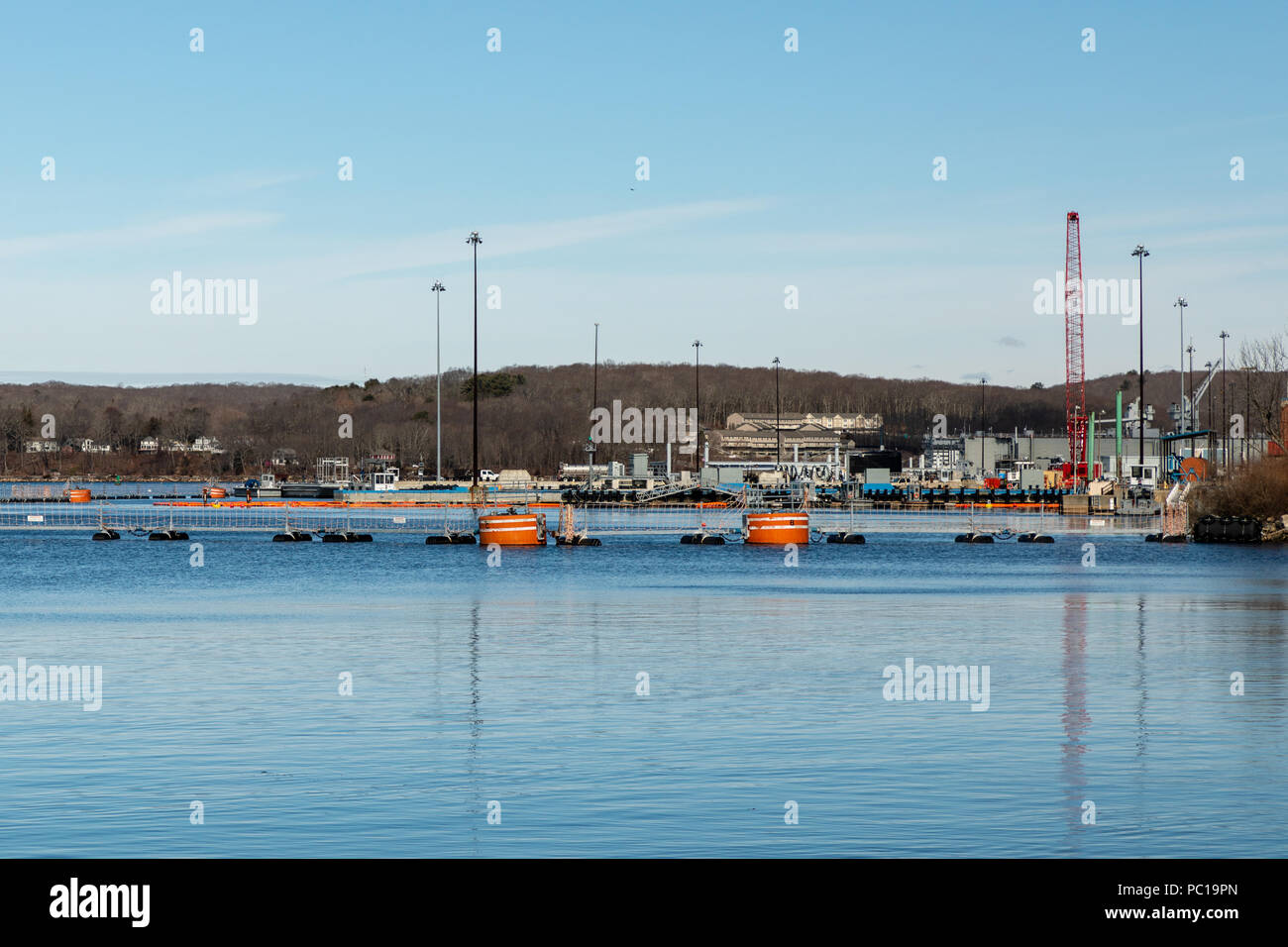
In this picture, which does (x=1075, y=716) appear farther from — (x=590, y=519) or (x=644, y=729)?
(x=590, y=519)

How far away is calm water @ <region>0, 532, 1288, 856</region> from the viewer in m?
17.5

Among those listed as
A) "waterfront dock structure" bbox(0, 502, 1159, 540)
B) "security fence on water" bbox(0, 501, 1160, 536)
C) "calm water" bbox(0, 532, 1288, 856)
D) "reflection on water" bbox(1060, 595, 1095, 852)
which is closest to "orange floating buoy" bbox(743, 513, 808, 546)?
"security fence on water" bbox(0, 501, 1160, 536)

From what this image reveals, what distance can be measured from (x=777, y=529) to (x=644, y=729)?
73.0 metres

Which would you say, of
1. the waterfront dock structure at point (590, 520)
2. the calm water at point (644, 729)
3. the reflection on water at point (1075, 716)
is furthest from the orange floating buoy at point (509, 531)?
the reflection on water at point (1075, 716)

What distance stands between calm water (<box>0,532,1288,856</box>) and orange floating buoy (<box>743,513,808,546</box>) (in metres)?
41.0

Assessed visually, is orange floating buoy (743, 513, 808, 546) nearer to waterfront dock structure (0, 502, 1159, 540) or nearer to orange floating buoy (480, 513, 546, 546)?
waterfront dock structure (0, 502, 1159, 540)

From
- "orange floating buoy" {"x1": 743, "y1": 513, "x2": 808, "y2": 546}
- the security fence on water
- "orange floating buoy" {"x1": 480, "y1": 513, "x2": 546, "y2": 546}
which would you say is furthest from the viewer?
the security fence on water

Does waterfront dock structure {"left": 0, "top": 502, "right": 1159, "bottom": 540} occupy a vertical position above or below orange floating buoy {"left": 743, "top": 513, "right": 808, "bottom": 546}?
below

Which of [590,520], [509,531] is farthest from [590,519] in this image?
[509,531]

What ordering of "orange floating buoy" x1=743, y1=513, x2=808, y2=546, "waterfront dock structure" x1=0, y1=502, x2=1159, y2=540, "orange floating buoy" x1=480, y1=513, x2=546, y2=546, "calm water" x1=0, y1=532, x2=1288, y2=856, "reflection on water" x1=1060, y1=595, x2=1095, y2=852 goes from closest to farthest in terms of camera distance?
"calm water" x1=0, y1=532, x2=1288, y2=856, "reflection on water" x1=1060, y1=595, x2=1095, y2=852, "orange floating buoy" x1=480, y1=513, x2=546, y2=546, "orange floating buoy" x1=743, y1=513, x2=808, y2=546, "waterfront dock structure" x1=0, y1=502, x2=1159, y2=540

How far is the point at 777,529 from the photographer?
3846 inches

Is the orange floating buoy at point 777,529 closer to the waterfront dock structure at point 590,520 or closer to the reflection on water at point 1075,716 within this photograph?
the waterfront dock structure at point 590,520
